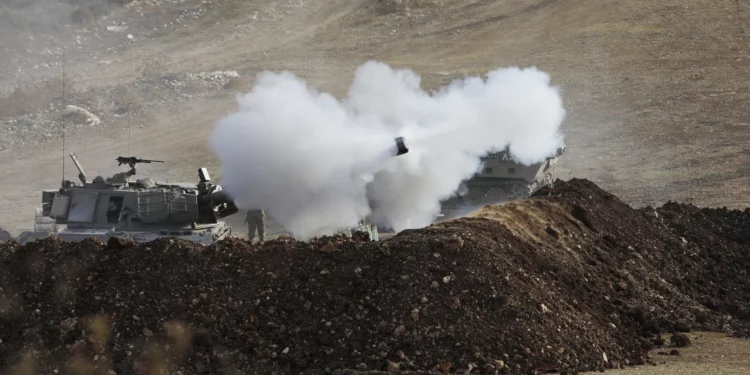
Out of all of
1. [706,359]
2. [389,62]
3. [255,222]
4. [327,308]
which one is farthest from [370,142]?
[389,62]

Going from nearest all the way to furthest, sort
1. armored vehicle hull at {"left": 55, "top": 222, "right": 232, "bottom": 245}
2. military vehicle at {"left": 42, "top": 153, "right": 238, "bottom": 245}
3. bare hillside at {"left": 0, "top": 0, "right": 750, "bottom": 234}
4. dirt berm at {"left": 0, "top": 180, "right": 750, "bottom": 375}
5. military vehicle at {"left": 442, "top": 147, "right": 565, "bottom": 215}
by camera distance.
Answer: dirt berm at {"left": 0, "top": 180, "right": 750, "bottom": 375} → armored vehicle hull at {"left": 55, "top": 222, "right": 232, "bottom": 245} → military vehicle at {"left": 42, "top": 153, "right": 238, "bottom": 245} → military vehicle at {"left": 442, "top": 147, "right": 565, "bottom": 215} → bare hillside at {"left": 0, "top": 0, "right": 750, "bottom": 234}

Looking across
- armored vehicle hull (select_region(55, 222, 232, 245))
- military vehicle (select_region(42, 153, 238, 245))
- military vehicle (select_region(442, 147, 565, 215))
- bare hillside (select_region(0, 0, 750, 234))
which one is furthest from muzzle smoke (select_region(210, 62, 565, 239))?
bare hillside (select_region(0, 0, 750, 234))

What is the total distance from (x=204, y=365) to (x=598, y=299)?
6724 millimetres

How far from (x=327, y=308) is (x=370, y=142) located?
824 cm

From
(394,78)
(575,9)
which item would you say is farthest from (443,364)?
(575,9)

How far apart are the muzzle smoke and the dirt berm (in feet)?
15.8

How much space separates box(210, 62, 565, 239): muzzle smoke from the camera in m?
22.0

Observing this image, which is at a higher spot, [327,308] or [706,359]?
[327,308]

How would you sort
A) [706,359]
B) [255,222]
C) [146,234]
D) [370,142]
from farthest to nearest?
[255,222], [370,142], [146,234], [706,359]

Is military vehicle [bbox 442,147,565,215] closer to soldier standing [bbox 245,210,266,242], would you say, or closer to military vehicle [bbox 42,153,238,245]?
soldier standing [bbox 245,210,266,242]

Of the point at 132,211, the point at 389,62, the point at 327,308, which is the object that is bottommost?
the point at 327,308

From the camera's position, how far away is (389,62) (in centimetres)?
4766

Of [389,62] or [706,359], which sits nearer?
[706,359]

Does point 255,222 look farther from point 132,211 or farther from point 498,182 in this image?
point 498,182
